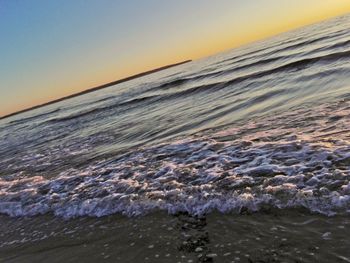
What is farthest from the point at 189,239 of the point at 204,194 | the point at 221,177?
the point at 221,177

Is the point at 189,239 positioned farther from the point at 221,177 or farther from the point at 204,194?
the point at 221,177

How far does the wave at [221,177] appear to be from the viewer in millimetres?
6238

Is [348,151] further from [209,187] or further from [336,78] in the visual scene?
[336,78]

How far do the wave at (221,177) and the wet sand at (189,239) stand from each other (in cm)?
32

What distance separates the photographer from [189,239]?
552cm

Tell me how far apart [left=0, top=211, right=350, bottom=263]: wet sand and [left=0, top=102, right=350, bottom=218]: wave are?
1.04 feet

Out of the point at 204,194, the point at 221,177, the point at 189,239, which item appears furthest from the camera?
the point at 221,177

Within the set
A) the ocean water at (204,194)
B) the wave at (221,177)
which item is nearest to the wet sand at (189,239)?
the ocean water at (204,194)

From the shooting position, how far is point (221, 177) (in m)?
7.66

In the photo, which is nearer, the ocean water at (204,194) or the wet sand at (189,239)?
the wet sand at (189,239)

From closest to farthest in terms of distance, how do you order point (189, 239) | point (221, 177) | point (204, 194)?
point (189, 239), point (204, 194), point (221, 177)

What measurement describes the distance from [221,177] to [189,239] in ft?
7.60

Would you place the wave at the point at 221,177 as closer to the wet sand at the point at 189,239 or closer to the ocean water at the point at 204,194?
the ocean water at the point at 204,194

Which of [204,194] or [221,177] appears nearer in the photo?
[204,194]
